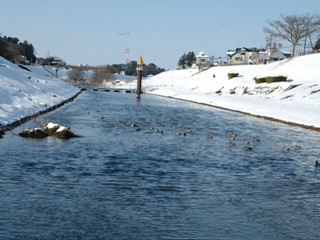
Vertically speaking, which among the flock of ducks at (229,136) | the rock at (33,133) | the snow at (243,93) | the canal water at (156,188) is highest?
the snow at (243,93)

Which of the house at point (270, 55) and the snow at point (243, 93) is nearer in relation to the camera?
the snow at point (243, 93)

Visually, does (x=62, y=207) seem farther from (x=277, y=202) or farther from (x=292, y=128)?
(x=292, y=128)

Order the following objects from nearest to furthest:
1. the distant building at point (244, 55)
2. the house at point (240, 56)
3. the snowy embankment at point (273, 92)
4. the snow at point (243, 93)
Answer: the snow at point (243, 93), the snowy embankment at point (273, 92), the distant building at point (244, 55), the house at point (240, 56)

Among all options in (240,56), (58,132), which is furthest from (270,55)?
(58,132)

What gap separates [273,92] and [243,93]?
6.73 metres

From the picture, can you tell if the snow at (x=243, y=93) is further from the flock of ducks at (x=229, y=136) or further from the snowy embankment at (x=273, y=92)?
the flock of ducks at (x=229, y=136)

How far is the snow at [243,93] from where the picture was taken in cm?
3144

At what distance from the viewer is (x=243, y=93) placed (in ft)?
199


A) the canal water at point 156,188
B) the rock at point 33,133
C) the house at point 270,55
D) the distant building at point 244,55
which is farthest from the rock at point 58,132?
the distant building at point 244,55

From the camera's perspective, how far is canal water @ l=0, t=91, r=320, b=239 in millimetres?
8875

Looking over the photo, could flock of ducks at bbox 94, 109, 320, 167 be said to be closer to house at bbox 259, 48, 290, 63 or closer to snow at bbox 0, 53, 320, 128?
snow at bbox 0, 53, 320, 128

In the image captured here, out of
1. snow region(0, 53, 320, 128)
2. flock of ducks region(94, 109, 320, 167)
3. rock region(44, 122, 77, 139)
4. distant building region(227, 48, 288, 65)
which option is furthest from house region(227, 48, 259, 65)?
rock region(44, 122, 77, 139)

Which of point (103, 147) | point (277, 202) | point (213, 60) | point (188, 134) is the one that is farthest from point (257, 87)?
point (213, 60)

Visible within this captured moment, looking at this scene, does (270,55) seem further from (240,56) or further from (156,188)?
(156,188)
